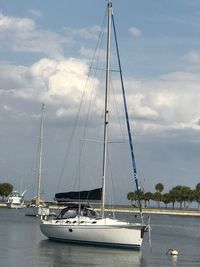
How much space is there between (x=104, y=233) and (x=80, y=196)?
6.81 m

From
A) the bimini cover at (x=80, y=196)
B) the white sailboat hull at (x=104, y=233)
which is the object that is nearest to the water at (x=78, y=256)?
the white sailboat hull at (x=104, y=233)

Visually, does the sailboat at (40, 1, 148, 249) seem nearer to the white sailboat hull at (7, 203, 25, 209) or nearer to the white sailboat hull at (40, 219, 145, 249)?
the white sailboat hull at (40, 219, 145, 249)

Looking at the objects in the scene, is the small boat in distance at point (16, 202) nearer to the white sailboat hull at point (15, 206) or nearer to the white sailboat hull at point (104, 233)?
the white sailboat hull at point (15, 206)

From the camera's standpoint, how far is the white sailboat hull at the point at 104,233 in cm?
4866

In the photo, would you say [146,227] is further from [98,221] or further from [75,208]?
[75,208]

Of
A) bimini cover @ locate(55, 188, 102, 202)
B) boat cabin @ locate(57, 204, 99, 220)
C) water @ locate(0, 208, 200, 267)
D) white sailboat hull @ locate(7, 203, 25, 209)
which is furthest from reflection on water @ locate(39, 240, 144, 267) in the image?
white sailboat hull @ locate(7, 203, 25, 209)

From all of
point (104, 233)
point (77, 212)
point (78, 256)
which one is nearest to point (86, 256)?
point (78, 256)

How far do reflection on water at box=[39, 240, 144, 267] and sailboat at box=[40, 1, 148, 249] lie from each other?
67cm

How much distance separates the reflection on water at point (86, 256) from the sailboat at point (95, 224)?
671 millimetres

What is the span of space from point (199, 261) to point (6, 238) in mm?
19908

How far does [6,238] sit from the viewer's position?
59.9 metres

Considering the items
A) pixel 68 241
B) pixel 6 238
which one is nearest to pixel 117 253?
pixel 68 241

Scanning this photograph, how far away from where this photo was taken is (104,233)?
4928 centimetres

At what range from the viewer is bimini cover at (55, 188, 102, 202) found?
172 feet
